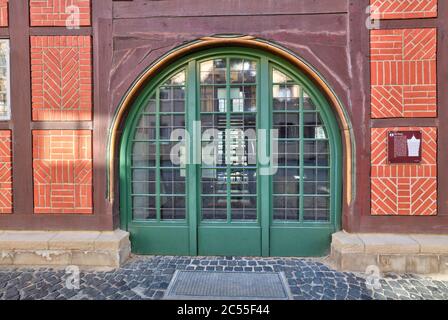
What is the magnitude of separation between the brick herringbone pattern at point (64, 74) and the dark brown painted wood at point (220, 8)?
2.55 ft

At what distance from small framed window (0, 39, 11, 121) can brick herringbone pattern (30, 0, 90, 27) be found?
58 cm

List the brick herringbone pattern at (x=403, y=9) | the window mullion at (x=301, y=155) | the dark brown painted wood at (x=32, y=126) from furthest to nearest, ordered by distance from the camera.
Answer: the window mullion at (x=301, y=155) → the dark brown painted wood at (x=32, y=126) → the brick herringbone pattern at (x=403, y=9)

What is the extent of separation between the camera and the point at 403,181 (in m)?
3.78

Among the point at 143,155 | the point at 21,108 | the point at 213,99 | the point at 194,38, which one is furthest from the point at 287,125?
the point at 21,108

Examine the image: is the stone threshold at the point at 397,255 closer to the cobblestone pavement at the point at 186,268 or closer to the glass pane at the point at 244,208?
the cobblestone pavement at the point at 186,268

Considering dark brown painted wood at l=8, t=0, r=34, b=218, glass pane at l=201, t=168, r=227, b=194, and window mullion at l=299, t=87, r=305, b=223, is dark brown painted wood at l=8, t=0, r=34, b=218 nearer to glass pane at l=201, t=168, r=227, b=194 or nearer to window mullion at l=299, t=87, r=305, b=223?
glass pane at l=201, t=168, r=227, b=194

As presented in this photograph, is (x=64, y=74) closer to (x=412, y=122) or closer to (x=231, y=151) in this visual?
(x=231, y=151)

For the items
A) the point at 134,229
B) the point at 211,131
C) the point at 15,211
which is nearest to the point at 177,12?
the point at 211,131

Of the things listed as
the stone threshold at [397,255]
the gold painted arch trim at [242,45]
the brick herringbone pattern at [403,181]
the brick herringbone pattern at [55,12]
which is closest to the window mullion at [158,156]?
the gold painted arch trim at [242,45]

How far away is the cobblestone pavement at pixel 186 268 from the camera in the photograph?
313cm

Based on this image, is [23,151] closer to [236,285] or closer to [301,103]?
[236,285]

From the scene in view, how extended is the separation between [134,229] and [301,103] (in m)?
3.20

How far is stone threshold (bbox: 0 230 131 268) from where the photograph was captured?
3748 millimetres

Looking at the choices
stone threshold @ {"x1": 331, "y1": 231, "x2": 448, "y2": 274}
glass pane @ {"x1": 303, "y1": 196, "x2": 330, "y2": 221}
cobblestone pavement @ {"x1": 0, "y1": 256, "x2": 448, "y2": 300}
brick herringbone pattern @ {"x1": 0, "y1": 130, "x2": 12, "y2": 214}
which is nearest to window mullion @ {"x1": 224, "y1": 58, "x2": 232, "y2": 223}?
cobblestone pavement @ {"x1": 0, "y1": 256, "x2": 448, "y2": 300}
